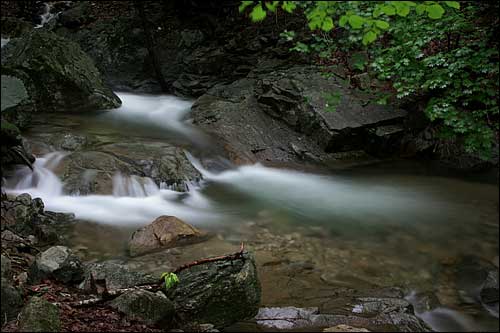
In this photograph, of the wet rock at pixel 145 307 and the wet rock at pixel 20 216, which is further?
the wet rock at pixel 20 216

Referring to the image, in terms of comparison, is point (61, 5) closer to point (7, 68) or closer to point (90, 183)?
point (7, 68)

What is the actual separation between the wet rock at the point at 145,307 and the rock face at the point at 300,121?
6.28 m

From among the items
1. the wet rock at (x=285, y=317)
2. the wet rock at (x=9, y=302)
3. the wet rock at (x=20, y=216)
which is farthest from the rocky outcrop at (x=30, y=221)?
the wet rock at (x=285, y=317)

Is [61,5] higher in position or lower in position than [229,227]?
higher

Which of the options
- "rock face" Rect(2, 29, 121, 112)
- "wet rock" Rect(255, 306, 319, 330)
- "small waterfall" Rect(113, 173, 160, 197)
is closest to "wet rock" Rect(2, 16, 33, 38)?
"rock face" Rect(2, 29, 121, 112)

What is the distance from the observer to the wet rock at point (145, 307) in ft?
8.91

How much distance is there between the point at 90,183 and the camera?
636 cm

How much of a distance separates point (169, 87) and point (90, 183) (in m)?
7.45

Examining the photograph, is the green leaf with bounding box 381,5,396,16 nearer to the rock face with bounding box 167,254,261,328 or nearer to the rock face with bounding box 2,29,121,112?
the rock face with bounding box 167,254,261,328

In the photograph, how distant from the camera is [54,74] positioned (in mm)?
9719

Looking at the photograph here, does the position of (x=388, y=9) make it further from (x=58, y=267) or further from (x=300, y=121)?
(x=300, y=121)

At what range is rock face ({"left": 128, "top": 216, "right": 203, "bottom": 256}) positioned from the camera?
16.0ft

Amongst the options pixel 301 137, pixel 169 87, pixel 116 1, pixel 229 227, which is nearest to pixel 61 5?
pixel 116 1

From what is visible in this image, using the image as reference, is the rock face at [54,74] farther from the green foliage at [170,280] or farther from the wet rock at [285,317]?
the wet rock at [285,317]
